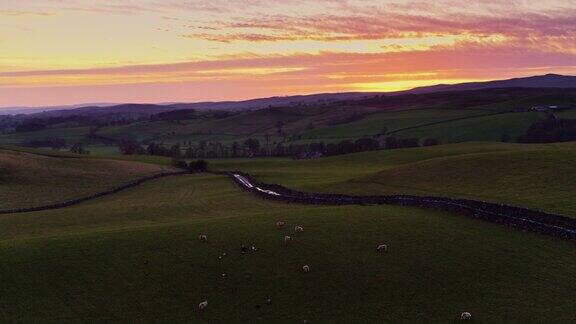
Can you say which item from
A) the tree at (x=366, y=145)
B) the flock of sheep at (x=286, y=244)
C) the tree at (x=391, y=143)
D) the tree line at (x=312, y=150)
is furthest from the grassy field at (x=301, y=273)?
the tree at (x=391, y=143)

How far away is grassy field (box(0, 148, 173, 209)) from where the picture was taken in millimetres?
84688

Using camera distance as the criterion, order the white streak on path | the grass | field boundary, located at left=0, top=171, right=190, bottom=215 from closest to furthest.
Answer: the white streak on path, field boundary, located at left=0, top=171, right=190, bottom=215, the grass

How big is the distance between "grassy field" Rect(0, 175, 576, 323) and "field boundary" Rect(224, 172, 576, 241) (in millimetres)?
1144

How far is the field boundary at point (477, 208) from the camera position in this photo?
42281 mm

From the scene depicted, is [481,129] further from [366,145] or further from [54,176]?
[54,176]

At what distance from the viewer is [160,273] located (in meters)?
38.1

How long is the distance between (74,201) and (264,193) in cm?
3067

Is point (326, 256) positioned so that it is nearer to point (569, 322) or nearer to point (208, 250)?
point (208, 250)

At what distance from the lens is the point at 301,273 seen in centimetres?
3728

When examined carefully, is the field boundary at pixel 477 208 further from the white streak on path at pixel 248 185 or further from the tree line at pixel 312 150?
the tree line at pixel 312 150

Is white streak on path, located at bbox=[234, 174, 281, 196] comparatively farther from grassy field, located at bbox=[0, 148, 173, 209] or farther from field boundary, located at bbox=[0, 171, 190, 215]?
grassy field, located at bbox=[0, 148, 173, 209]

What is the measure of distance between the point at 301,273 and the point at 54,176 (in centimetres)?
7774

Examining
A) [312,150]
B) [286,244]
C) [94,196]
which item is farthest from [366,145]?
[286,244]

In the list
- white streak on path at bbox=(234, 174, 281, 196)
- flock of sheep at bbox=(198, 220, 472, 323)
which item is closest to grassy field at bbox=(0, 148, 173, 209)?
white streak on path at bbox=(234, 174, 281, 196)
